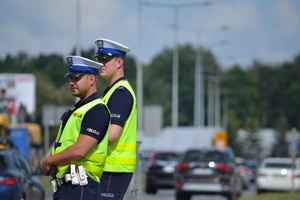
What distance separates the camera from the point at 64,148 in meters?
6.71

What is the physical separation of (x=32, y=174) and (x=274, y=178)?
2389 cm

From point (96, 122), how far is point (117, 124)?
68cm

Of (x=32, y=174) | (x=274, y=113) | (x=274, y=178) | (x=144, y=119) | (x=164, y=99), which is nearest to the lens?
(x=32, y=174)

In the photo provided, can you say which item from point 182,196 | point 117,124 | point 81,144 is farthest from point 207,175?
point 81,144

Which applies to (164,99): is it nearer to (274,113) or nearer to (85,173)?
(274,113)

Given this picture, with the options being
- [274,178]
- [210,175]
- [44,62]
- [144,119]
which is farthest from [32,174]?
[44,62]

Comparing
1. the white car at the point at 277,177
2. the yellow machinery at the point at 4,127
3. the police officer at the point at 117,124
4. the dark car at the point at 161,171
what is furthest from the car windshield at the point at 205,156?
the police officer at the point at 117,124

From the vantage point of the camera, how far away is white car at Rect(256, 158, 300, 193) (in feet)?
122

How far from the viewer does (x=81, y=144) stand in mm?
6555

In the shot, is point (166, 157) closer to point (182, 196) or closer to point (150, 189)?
point (150, 189)

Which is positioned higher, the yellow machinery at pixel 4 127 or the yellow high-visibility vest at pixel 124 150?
the yellow high-visibility vest at pixel 124 150

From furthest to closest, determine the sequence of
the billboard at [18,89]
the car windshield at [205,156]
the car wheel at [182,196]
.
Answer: the billboard at [18,89] < the car wheel at [182,196] < the car windshield at [205,156]

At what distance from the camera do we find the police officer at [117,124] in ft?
Result: 24.2

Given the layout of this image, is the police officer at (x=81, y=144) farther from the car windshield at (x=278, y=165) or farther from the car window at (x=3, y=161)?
the car windshield at (x=278, y=165)
